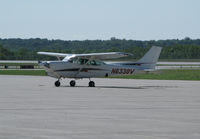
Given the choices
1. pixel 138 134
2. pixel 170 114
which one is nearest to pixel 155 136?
pixel 138 134

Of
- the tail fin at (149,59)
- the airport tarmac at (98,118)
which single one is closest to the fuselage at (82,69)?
the tail fin at (149,59)

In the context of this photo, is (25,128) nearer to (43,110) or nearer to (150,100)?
(43,110)

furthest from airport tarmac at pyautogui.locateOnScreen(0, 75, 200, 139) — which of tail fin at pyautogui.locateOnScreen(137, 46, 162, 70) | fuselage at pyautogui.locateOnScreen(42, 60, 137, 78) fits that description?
tail fin at pyautogui.locateOnScreen(137, 46, 162, 70)

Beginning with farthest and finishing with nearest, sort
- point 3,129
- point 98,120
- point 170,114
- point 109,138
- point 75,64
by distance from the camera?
1. point 75,64
2. point 170,114
3. point 98,120
4. point 3,129
5. point 109,138

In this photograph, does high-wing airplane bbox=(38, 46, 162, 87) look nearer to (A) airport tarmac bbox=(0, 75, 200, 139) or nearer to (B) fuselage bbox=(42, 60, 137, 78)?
(B) fuselage bbox=(42, 60, 137, 78)

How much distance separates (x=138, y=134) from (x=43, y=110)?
5651 mm

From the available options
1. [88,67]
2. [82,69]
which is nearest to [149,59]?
[88,67]

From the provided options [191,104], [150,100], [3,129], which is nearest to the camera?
[3,129]

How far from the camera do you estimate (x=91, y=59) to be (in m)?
32.9

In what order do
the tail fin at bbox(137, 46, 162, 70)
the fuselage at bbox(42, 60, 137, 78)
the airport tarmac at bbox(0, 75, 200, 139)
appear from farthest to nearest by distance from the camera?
1. the tail fin at bbox(137, 46, 162, 70)
2. the fuselage at bbox(42, 60, 137, 78)
3. the airport tarmac at bbox(0, 75, 200, 139)

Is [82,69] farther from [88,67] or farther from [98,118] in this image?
[98,118]

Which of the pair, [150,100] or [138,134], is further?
[150,100]

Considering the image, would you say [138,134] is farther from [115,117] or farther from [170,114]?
[170,114]

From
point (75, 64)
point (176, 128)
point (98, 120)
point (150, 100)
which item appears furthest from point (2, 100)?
point (75, 64)
